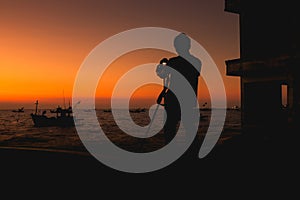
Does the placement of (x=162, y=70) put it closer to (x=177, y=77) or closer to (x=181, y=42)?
(x=177, y=77)

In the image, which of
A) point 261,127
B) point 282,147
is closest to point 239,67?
point 261,127

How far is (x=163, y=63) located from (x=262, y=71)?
1981 mm

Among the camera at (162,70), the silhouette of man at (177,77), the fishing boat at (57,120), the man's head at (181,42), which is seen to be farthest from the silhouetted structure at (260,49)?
the fishing boat at (57,120)

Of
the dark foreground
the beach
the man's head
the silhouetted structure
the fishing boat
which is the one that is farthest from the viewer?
the fishing boat

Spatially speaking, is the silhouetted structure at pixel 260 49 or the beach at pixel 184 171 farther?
the silhouetted structure at pixel 260 49

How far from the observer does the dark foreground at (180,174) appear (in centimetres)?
468

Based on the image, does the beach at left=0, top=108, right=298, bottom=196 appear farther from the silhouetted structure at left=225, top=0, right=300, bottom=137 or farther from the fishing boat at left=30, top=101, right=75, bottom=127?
the fishing boat at left=30, top=101, right=75, bottom=127

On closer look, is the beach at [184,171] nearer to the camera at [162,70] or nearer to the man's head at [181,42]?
the camera at [162,70]

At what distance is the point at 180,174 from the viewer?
17.5ft

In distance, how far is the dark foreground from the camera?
4676 mm

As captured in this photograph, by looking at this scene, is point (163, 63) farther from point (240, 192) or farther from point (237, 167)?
point (240, 192)

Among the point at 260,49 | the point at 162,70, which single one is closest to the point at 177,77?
the point at 162,70

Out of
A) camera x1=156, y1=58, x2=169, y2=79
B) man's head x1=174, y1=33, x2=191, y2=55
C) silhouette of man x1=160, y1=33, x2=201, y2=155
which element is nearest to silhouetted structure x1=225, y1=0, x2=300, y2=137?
silhouette of man x1=160, y1=33, x2=201, y2=155

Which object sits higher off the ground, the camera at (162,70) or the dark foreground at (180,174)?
the camera at (162,70)
